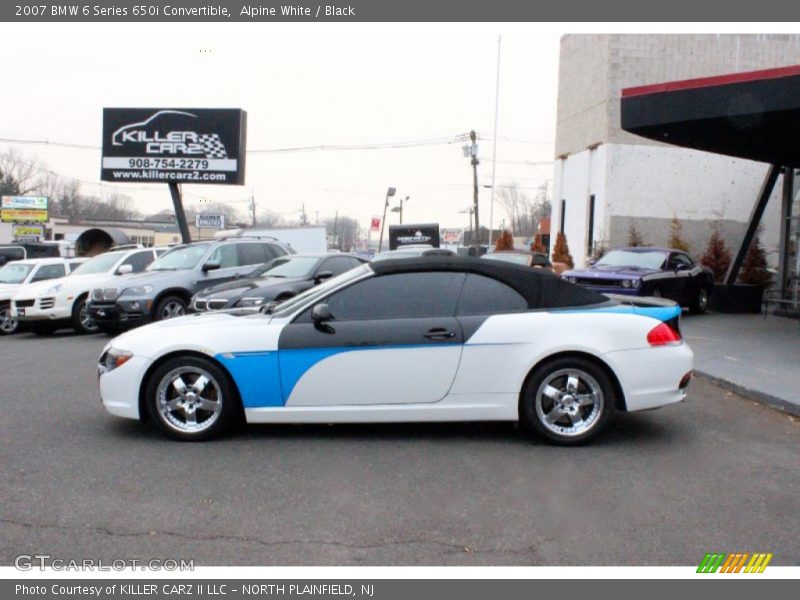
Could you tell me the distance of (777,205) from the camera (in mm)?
25734

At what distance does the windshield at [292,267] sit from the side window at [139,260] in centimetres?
420

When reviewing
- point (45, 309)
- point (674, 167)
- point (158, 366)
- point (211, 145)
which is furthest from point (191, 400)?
point (674, 167)

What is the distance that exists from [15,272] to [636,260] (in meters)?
14.2

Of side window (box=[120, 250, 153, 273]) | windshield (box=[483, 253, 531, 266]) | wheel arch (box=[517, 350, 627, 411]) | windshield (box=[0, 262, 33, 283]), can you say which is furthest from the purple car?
windshield (box=[0, 262, 33, 283])

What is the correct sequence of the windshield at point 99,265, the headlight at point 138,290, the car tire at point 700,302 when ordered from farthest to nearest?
the car tire at point 700,302, the windshield at point 99,265, the headlight at point 138,290

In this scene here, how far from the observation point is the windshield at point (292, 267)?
13.8 metres

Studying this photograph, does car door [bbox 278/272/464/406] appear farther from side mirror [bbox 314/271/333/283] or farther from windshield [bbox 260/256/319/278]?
windshield [bbox 260/256/319/278]

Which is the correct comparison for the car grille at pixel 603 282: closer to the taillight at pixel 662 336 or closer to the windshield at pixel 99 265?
the taillight at pixel 662 336

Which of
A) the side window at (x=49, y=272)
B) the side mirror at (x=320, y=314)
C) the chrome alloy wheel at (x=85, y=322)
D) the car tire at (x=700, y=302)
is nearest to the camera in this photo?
the side mirror at (x=320, y=314)

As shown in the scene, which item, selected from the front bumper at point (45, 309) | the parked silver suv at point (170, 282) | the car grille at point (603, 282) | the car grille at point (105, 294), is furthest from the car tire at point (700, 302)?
the front bumper at point (45, 309)

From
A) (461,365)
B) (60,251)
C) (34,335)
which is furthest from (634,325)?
(60,251)

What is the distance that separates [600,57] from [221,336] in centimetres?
2340

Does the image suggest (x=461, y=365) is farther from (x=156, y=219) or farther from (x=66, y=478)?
(x=156, y=219)

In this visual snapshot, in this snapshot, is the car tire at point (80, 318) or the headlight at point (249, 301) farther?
the car tire at point (80, 318)
